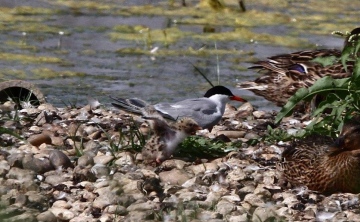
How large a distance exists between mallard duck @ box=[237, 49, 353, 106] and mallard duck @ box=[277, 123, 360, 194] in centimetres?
337

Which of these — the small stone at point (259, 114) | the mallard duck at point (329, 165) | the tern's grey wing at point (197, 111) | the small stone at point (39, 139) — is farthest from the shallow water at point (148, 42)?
the mallard duck at point (329, 165)

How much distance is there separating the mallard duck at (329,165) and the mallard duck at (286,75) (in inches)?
133

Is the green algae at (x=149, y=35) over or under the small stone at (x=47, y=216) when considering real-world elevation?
under

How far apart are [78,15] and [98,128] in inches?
258

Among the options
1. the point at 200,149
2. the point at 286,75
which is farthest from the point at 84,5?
the point at 200,149

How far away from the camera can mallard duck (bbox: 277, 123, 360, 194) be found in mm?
6375

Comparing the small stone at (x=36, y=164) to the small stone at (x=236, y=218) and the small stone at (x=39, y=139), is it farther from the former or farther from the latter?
the small stone at (x=236, y=218)

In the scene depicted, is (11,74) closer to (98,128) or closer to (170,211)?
(98,128)

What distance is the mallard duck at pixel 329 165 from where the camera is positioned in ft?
20.9

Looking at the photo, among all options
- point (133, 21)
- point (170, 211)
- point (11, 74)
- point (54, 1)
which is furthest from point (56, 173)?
point (54, 1)

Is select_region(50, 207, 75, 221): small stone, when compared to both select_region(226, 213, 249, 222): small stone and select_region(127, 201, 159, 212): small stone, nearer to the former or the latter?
select_region(127, 201, 159, 212): small stone

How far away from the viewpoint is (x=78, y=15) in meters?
14.1

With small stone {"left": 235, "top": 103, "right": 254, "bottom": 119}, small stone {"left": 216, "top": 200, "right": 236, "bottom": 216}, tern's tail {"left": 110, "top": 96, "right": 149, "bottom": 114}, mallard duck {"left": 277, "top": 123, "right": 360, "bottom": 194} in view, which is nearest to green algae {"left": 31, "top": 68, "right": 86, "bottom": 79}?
small stone {"left": 235, "top": 103, "right": 254, "bottom": 119}

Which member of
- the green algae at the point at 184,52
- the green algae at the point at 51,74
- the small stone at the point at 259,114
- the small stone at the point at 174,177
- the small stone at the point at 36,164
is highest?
the small stone at the point at 36,164
